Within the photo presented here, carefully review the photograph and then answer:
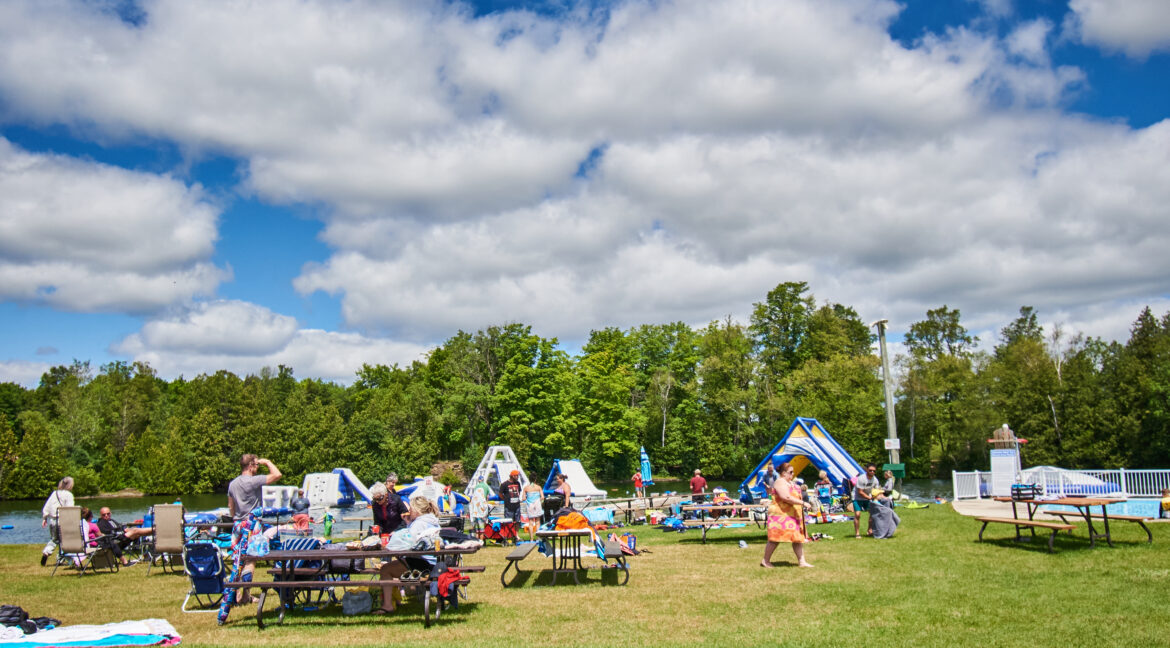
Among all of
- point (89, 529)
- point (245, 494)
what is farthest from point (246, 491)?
point (89, 529)

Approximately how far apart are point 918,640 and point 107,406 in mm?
69185

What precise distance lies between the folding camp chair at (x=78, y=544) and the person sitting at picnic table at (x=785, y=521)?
32.5ft

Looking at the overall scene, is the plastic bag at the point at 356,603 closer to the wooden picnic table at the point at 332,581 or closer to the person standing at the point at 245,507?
the wooden picnic table at the point at 332,581

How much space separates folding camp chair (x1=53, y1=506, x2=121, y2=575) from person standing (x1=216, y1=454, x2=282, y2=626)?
4.85 m

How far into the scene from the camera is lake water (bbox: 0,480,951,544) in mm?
22281

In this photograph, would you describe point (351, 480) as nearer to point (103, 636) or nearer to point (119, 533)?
point (119, 533)

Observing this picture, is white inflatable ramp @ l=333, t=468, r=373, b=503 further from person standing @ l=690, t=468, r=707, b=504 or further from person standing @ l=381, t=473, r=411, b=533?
person standing @ l=381, t=473, r=411, b=533

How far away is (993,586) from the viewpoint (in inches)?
314

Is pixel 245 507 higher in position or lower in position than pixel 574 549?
higher

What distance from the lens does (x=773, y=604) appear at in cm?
743

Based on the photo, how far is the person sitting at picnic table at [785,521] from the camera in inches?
382

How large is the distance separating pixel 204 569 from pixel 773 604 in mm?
5941

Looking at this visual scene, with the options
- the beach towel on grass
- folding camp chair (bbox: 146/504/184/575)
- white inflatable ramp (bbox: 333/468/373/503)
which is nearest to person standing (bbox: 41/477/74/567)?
folding camp chair (bbox: 146/504/184/575)

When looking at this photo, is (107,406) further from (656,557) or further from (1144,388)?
(1144,388)
